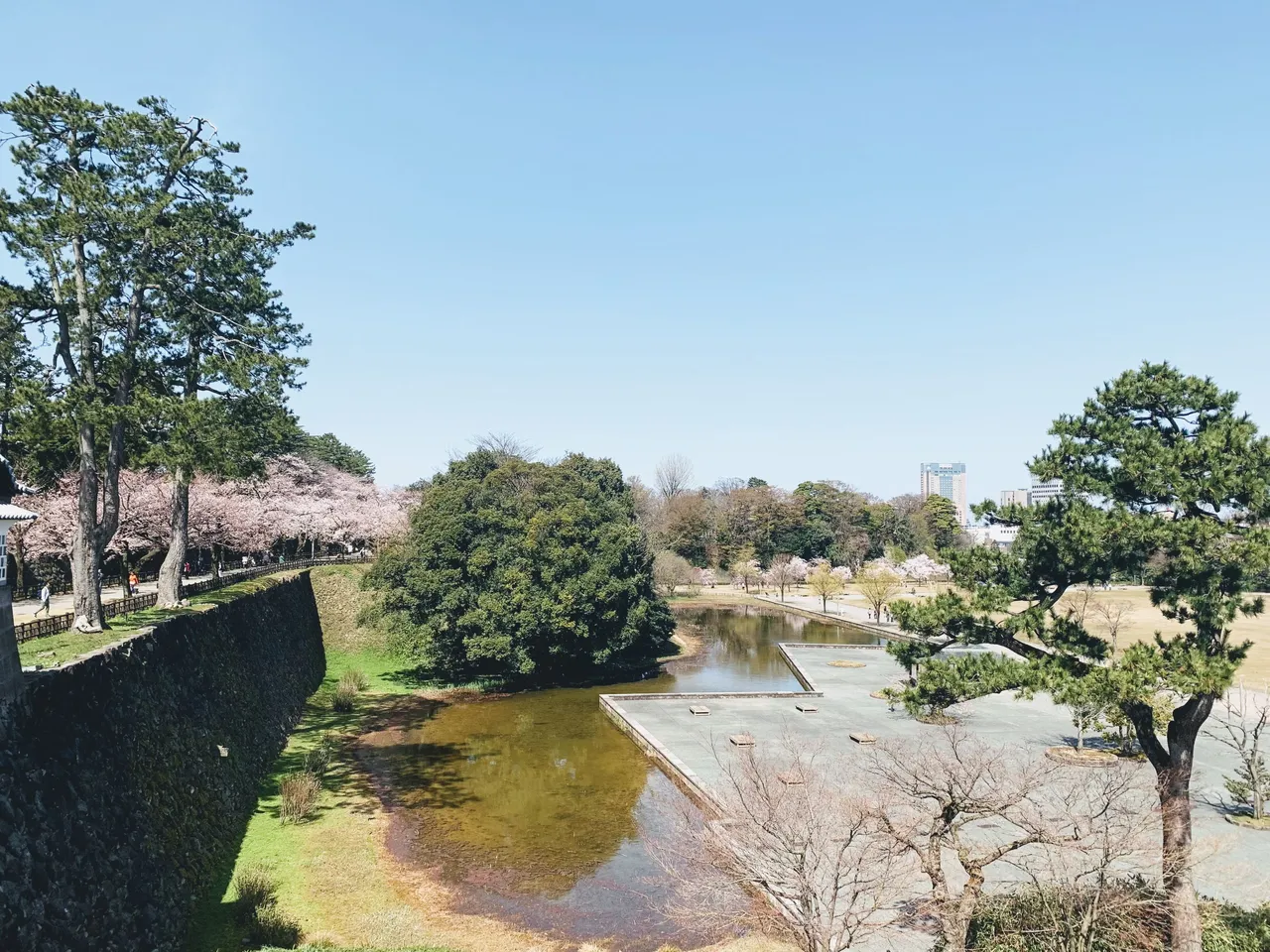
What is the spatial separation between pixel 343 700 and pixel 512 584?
710 centimetres

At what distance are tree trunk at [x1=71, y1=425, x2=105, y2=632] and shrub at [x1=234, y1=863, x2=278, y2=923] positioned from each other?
20.2ft

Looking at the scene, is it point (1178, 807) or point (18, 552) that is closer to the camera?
point (1178, 807)

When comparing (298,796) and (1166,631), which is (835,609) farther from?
(298,796)

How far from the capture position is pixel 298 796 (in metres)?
16.5

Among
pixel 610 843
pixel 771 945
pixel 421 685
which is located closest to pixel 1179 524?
pixel 771 945

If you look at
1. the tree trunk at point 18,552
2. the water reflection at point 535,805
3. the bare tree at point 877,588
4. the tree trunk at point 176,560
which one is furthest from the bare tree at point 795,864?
the bare tree at point 877,588

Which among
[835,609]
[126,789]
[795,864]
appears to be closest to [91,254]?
[126,789]

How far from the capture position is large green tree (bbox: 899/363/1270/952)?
9094mm

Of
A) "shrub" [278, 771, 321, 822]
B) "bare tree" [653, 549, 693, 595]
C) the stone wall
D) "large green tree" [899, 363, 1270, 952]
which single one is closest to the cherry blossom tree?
the stone wall

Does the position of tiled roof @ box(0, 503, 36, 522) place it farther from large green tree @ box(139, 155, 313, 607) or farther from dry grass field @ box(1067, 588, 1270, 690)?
dry grass field @ box(1067, 588, 1270, 690)

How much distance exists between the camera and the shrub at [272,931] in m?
11.2

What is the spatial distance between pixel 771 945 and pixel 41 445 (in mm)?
16920

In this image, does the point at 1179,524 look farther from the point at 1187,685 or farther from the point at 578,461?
the point at 578,461

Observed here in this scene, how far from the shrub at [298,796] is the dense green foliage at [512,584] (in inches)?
428
